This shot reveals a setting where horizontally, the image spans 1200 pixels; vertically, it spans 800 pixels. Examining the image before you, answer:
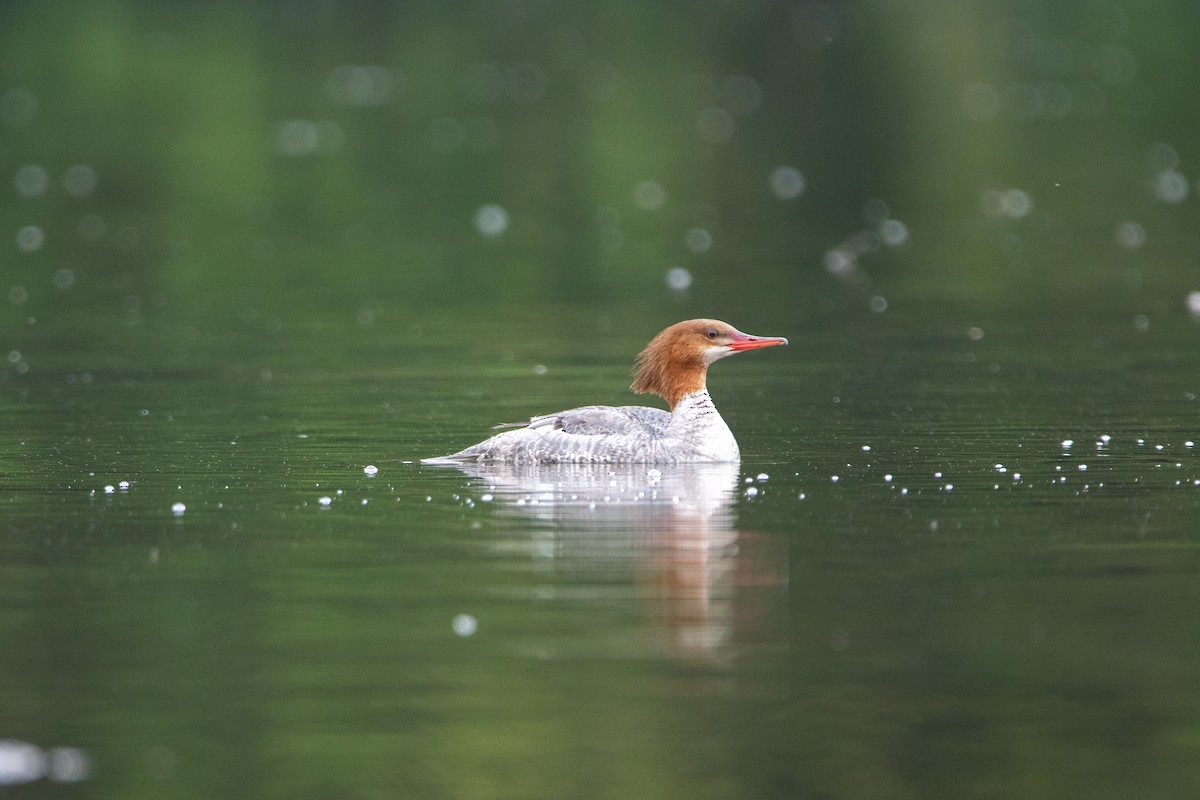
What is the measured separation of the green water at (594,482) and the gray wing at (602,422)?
0.46m

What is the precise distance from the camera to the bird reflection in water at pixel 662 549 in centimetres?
886

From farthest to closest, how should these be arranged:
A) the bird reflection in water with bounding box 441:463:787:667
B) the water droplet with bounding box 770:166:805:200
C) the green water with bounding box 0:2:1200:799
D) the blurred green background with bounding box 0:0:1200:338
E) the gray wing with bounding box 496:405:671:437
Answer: the water droplet with bounding box 770:166:805:200, the blurred green background with bounding box 0:0:1200:338, the gray wing with bounding box 496:405:671:437, the bird reflection in water with bounding box 441:463:787:667, the green water with bounding box 0:2:1200:799

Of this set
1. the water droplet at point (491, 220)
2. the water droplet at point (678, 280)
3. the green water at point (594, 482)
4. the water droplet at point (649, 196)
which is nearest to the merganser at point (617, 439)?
the green water at point (594, 482)

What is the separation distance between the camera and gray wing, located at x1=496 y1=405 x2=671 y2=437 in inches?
528

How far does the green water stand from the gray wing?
46 cm

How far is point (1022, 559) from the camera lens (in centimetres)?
1005

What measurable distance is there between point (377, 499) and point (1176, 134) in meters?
29.7

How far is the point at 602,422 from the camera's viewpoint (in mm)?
13430

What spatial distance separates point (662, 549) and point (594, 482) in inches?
97.9

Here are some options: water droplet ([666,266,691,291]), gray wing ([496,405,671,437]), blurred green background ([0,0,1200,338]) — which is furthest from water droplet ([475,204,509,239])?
gray wing ([496,405,671,437])

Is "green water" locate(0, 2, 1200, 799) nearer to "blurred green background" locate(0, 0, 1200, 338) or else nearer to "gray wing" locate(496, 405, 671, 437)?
"blurred green background" locate(0, 0, 1200, 338)

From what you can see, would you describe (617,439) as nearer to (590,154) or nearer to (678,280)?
(678,280)

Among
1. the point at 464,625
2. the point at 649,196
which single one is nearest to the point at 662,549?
the point at 464,625

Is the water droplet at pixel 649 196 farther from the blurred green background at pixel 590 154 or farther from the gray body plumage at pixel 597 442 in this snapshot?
the gray body plumage at pixel 597 442
